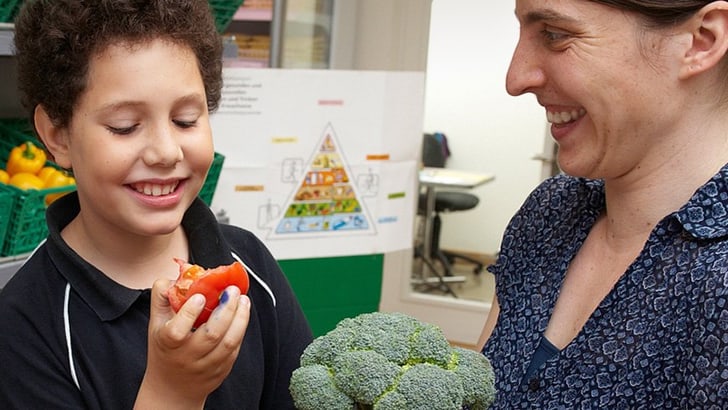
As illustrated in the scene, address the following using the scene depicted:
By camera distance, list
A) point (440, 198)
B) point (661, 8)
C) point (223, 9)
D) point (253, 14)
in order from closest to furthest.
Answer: point (661, 8) < point (223, 9) < point (253, 14) < point (440, 198)

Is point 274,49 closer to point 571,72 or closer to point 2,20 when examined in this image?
point 2,20

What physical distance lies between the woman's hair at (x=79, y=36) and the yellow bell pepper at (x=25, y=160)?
81 centimetres

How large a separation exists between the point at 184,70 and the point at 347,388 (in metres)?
0.48

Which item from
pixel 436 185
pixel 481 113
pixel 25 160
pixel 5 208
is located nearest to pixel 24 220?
pixel 5 208

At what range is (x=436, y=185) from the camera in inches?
222

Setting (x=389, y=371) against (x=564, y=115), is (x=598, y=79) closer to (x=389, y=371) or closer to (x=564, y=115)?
(x=564, y=115)

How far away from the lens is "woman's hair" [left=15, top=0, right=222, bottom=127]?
1176mm

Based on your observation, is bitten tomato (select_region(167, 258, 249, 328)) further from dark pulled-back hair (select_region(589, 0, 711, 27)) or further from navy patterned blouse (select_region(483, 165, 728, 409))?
dark pulled-back hair (select_region(589, 0, 711, 27))

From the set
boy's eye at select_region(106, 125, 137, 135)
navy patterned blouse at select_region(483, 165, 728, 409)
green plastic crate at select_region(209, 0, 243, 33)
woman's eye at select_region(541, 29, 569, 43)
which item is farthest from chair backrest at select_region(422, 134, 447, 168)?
boy's eye at select_region(106, 125, 137, 135)

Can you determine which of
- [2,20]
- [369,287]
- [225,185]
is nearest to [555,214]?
[2,20]

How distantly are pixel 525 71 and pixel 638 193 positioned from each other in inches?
9.0

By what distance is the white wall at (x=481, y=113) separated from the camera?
5.07m

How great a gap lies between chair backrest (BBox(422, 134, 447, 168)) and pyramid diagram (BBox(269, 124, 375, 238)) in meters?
3.06

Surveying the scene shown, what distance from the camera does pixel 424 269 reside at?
19.5 ft
